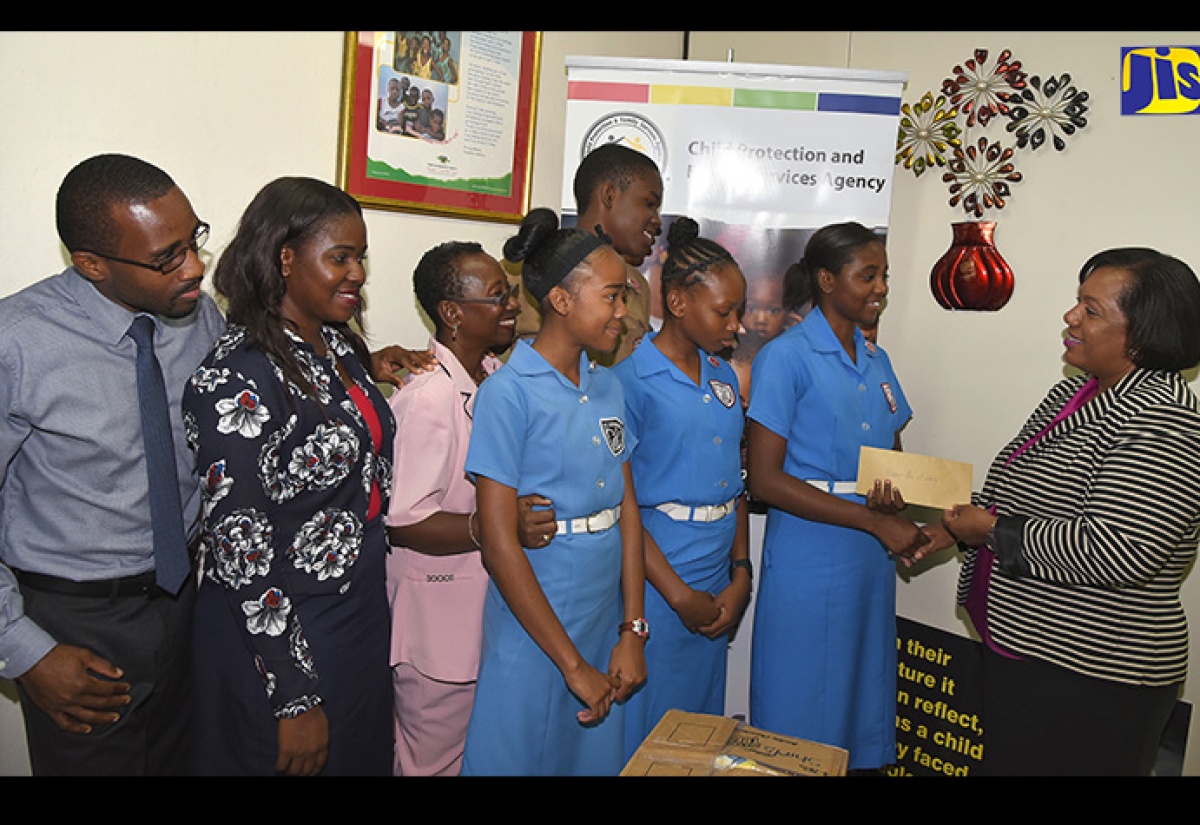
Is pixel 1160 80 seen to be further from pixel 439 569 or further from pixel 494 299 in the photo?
pixel 439 569

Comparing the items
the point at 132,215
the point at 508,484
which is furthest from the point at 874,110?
the point at 132,215

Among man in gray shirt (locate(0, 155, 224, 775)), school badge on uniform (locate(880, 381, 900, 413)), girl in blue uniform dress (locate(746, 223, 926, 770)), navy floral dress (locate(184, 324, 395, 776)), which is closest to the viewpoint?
navy floral dress (locate(184, 324, 395, 776))

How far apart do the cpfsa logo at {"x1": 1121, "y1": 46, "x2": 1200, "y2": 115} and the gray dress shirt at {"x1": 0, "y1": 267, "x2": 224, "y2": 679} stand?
323 cm

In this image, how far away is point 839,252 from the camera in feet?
8.69

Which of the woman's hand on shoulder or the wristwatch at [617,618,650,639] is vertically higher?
the woman's hand on shoulder

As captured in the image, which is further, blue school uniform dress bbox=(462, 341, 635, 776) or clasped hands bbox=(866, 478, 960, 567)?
clasped hands bbox=(866, 478, 960, 567)

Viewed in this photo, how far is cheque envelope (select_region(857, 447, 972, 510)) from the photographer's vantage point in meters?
2.42

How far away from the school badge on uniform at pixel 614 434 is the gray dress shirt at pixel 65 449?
98cm

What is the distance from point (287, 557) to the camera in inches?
66.1

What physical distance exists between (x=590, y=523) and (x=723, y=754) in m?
0.59

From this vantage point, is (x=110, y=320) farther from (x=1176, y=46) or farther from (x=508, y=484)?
(x=1176, y=46)

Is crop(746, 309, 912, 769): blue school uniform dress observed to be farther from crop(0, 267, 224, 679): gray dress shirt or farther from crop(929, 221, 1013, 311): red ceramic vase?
crop(0, 267, 224, 679): gray dress shirt

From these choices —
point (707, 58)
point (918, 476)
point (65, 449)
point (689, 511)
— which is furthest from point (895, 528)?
point (707, 58)

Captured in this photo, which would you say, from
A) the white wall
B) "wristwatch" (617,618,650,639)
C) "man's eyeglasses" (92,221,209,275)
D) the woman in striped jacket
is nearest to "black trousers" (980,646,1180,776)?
the woman in striped jacket
